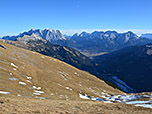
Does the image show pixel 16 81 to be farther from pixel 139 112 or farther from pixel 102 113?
pixel 139 112

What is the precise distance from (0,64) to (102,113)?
55.8 m

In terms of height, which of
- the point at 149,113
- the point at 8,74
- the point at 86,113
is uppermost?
the point at 8,74

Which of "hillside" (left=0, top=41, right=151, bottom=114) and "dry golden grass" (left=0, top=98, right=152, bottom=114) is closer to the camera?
"dry golden grass" (left=0, top=98, right=152, bottom=114)

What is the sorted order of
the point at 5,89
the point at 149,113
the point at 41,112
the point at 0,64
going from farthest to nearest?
1. the point at 0,64
2. the point at 5,89
3. the point at 149,113
4. the point at 41,112

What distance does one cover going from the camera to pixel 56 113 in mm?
24469

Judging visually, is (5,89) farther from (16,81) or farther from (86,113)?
(86,113)

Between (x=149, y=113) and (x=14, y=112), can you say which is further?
(x=149, y=113)

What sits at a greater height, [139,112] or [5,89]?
[5,89]

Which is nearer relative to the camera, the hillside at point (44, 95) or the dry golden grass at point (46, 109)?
the dry golden grass at point (46, 109)

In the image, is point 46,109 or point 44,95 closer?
point 46,109

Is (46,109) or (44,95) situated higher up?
(46,109)

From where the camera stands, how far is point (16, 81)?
54.0 m

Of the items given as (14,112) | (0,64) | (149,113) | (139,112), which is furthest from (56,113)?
(0,64)

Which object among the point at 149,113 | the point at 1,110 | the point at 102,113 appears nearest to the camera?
the point at 1,110
